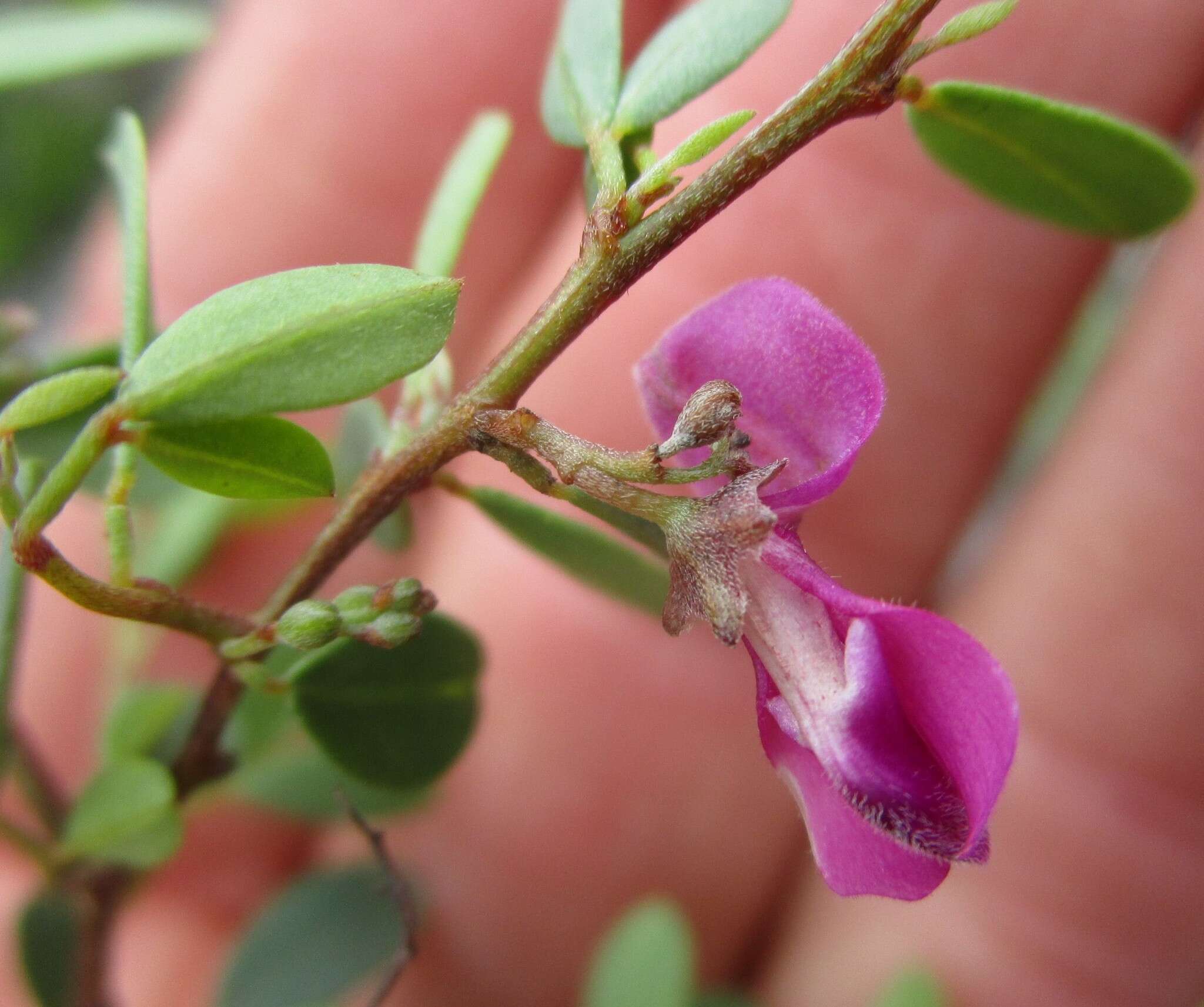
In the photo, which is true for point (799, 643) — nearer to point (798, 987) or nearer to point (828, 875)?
point (828, 875)

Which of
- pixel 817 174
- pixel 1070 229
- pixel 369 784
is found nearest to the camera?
pixel 369 784

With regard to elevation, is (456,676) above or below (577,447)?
below

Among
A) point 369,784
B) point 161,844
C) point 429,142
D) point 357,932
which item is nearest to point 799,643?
point 369,784

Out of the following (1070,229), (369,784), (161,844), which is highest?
(1070,229)

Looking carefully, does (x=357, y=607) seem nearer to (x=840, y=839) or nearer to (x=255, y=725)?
(x=840, y=839)

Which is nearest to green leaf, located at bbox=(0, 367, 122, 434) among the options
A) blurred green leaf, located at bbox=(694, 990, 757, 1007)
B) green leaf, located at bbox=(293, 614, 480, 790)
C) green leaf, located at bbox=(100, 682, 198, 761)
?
green leaf, located at bbox=(293, 614, 480, 790)

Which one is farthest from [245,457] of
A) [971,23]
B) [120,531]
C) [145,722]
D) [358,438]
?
[145,722]

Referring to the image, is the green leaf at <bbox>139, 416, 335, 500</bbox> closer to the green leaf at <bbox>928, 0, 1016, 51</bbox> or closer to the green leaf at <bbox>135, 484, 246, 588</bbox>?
the green leaf at <bbox>928, 0, 1016, 51</bbox>
